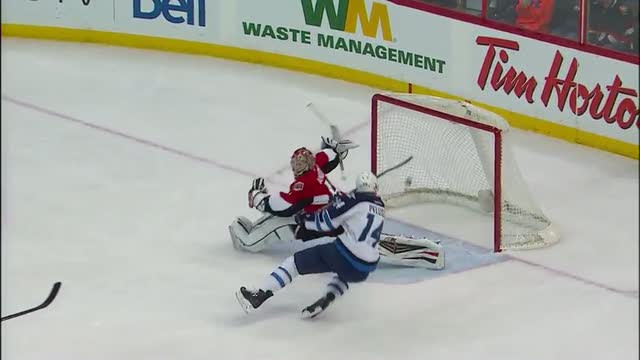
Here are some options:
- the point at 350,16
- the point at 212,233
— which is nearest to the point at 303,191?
the point at 212,233

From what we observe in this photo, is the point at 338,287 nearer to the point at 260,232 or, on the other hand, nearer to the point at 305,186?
the point at 305,186

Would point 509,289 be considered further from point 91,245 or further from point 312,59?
point 312,59

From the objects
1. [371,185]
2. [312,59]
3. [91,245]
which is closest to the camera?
[371,185]

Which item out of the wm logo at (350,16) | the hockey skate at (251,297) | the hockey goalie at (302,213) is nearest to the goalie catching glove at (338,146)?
the hockey goalie at (302,213)

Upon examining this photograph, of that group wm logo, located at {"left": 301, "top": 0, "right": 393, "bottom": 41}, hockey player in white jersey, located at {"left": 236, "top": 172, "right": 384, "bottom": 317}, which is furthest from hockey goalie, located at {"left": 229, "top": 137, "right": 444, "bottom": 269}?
wm logo, located at {"left": 301, "top": 0, "right": 393, "bottom": 41}

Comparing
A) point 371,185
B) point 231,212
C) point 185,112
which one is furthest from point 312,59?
point 371,185

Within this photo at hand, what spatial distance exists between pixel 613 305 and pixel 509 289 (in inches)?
17.6

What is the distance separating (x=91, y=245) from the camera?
270 inches

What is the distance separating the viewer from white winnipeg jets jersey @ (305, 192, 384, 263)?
5859mm

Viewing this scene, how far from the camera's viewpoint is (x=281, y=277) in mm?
6000

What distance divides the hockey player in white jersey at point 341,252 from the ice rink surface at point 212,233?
0.13 meters

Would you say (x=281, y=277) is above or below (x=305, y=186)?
below

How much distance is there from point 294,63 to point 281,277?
3.10 meters

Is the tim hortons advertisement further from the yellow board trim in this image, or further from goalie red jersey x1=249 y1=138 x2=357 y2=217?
goalie red jersey x1=249 y1=138 x2=357 y2=217
